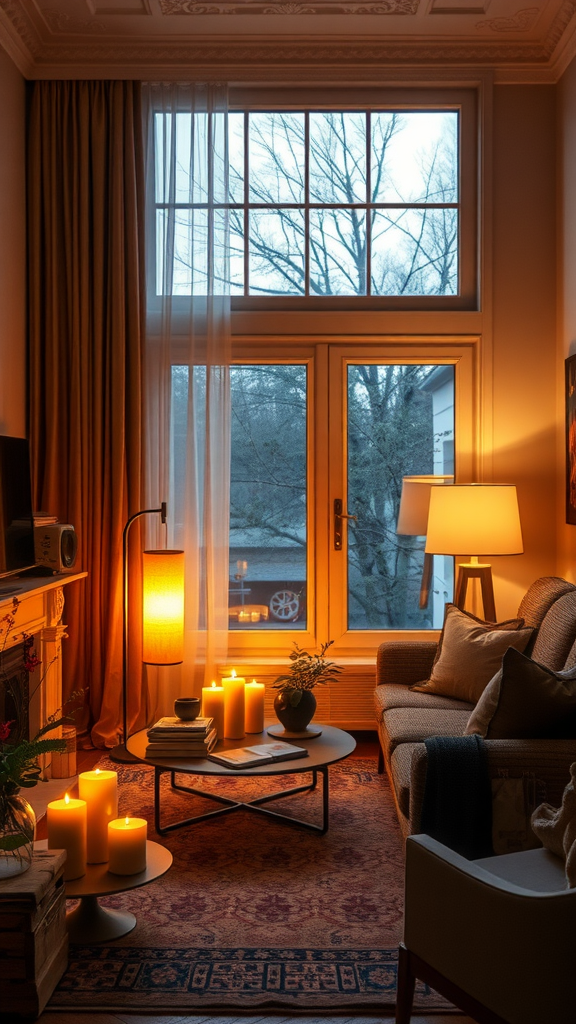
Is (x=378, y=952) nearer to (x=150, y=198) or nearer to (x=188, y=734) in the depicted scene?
(x=188, y=734)

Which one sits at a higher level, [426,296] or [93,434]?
[426,296]

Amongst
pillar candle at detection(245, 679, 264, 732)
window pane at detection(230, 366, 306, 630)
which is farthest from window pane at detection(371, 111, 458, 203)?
pillar candle at detection(245, 679, 264, 732)

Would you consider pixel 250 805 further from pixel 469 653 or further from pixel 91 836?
pixel 91 836

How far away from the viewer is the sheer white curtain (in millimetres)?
4672

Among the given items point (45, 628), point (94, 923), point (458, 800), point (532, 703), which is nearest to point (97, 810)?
point (94, 923)

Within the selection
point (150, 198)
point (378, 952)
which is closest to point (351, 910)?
point (378, 952)

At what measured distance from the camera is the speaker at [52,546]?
4.07m

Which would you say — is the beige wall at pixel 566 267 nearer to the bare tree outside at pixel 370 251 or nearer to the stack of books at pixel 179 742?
the bare tree outside at pixel 370 251

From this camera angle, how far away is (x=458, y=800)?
2.55 meters

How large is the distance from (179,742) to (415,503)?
2.08 meters

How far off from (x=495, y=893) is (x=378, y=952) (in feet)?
2.90

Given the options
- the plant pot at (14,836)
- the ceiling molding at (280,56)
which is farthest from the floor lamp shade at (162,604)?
the ceiling molding at (280,56)

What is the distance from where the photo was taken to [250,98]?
189 inches

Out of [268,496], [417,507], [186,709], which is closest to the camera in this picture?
[186,709]
